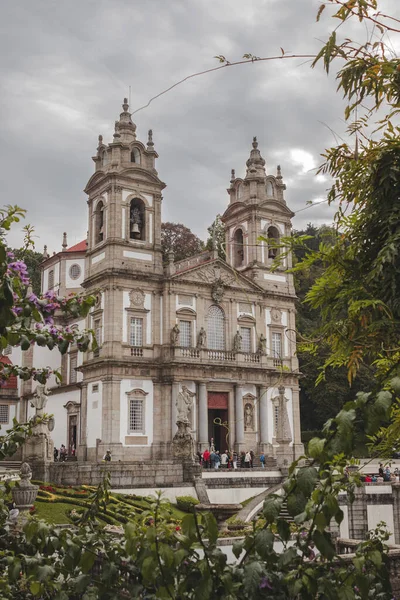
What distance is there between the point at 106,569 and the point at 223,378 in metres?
32.7

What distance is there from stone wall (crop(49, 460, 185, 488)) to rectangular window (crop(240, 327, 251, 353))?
11760mm

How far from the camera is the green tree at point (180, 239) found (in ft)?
168

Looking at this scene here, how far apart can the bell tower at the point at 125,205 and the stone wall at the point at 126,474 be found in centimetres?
1199

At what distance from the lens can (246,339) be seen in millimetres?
38344

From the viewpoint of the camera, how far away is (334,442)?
2.99m

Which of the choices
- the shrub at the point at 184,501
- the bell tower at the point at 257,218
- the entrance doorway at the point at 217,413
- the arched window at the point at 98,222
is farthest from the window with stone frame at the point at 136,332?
the shrub at the point at 184,501

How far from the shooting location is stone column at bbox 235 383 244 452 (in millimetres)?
35812

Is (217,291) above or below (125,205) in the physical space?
below

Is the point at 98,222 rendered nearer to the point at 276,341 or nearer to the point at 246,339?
the point at 246,339

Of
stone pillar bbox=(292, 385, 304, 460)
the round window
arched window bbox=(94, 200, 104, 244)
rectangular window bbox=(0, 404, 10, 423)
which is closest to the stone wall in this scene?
stone pillar bbox=(292, 385, 304, 460)

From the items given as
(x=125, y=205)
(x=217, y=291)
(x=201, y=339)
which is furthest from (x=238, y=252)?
(x=125, y=205)

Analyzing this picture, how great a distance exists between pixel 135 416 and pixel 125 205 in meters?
11.1

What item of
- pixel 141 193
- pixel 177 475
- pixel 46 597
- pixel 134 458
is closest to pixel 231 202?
pixel 141 193

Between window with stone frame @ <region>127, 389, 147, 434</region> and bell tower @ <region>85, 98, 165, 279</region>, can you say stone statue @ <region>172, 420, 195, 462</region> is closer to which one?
window with stone frame @ <region>127, 389, 147, 434</region>
